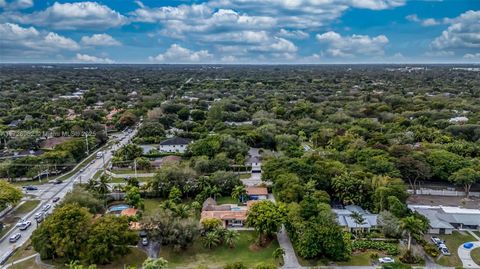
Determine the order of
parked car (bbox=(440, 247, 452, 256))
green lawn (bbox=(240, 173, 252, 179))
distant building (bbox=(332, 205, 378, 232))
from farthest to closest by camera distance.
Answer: green lawn (bbox=(240, 173, 252, 179))
distant building (bbox=(332, 205, 378, 232))
parked car (bbox=(440, 247, 452, 256))

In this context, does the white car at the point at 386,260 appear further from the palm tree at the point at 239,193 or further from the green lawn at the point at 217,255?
the palm tree at the point at 239,193

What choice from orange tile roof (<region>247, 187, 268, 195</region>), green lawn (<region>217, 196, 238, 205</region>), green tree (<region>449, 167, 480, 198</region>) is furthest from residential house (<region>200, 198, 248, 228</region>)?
green tree (<region>449, 167, 480, 198</region>)

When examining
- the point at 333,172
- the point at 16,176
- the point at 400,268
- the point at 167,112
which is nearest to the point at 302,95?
the point at 167,112

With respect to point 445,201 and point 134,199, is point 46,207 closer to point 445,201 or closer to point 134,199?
point 134,199

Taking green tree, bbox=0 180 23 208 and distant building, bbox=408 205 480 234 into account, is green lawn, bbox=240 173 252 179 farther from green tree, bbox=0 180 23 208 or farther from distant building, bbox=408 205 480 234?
green tree, bbox=0 180 23 208

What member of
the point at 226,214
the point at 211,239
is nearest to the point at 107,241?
the point at 211,239

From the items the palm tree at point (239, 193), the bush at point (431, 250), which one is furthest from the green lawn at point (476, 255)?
→ the palm tree at point (239, 193)
